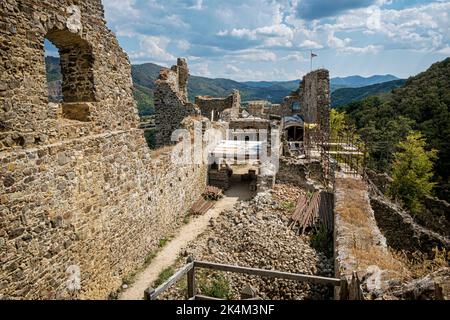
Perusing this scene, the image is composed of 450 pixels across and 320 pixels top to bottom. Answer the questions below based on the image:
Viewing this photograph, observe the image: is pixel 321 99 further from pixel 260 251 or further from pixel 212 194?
pixel 260 251

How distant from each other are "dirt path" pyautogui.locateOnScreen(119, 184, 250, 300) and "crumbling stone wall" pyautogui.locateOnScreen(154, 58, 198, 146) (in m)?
5.91

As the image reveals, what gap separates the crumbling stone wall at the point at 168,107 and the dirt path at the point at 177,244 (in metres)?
5.91

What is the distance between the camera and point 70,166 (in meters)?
6.70

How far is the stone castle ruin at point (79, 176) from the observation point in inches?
217

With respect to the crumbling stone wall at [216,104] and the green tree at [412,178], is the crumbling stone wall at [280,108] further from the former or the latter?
the green tree at [412,178]

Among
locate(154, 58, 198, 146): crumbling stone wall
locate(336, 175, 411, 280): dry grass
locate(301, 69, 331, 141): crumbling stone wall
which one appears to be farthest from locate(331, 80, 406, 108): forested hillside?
locate(336, 175, 411, 280): dry grass

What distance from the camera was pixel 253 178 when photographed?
57.5 feet

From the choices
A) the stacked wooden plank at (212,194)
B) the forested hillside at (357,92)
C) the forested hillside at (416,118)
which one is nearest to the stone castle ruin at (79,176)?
the stacked wooden plank at (212,194)

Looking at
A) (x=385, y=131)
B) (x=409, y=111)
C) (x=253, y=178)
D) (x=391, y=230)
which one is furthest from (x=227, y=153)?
(x=409, y=111)

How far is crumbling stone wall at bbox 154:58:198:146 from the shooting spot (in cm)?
1958

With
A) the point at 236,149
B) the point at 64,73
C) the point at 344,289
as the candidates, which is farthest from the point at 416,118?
the point at 64,73

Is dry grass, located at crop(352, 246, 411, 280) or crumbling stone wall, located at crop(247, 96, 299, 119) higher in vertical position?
crumbling stone wall, located at crop(247, 96, 299, 119)

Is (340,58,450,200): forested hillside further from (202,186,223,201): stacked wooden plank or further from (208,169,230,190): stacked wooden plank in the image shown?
(202,186,223,201): stacked wooden plank
